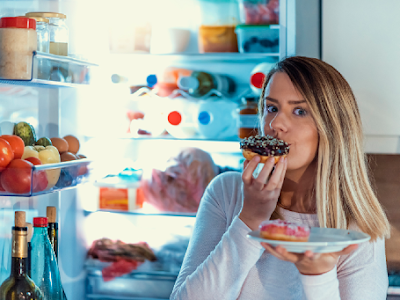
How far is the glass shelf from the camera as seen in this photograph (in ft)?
4.01

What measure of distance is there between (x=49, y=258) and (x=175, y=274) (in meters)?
0.76

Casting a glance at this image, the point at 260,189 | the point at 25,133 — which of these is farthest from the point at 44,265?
the point at 260,189

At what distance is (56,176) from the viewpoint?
1299 mm

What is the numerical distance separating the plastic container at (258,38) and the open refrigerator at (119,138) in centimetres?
4

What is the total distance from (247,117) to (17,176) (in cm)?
94

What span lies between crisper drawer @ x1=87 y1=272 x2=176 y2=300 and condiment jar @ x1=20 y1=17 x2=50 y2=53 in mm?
1025

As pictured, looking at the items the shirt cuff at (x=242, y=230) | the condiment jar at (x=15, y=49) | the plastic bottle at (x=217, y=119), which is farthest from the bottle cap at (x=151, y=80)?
the shirt cuff at (x=242, y=230)

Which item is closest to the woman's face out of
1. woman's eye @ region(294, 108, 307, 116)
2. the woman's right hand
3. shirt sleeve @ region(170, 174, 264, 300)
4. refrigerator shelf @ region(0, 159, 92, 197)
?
woman's eye @ region(294, 108, 307, 116)

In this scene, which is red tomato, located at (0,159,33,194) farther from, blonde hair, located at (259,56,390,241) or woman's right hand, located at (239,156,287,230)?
blonde hair, located at (259,56,390,241)

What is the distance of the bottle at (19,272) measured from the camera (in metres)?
1.09

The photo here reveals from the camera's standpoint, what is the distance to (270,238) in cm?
87

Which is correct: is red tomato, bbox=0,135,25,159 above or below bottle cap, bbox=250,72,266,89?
below

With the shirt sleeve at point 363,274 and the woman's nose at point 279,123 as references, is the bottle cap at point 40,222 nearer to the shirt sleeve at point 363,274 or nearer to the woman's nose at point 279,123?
the woman's nose at point 279,123

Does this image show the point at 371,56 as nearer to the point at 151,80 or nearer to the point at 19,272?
the point at 151,80
